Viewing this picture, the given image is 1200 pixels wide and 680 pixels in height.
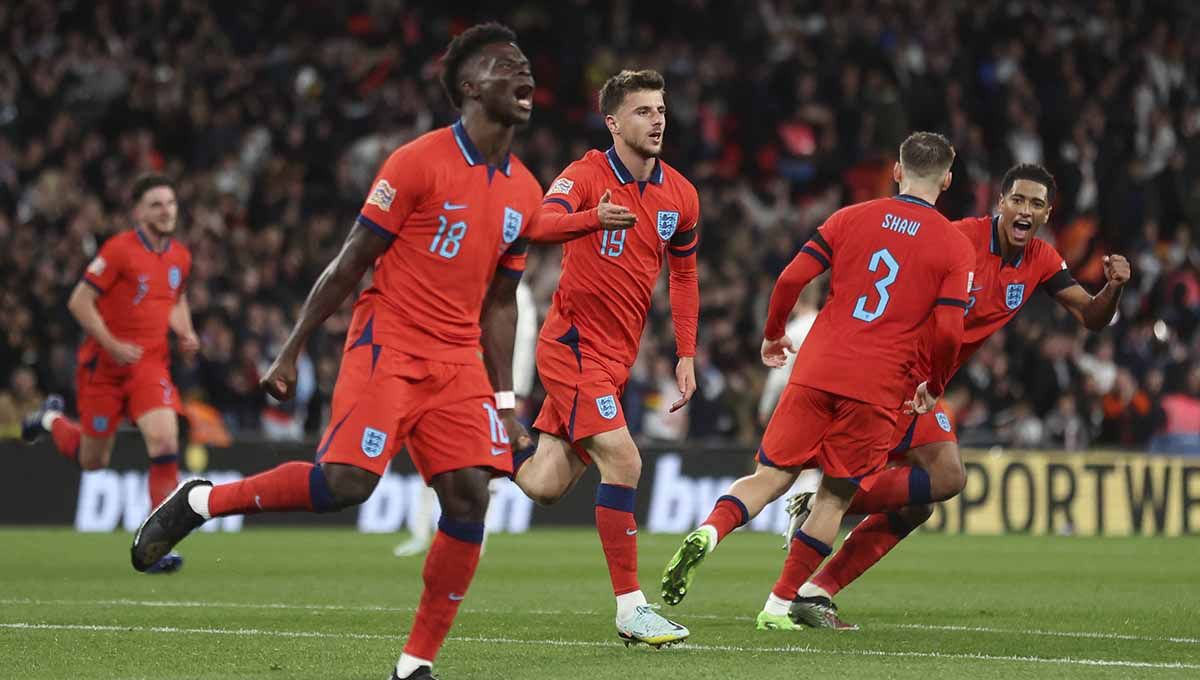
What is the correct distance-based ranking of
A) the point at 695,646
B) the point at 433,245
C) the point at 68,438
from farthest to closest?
1. the point at 68,438
2. the point at 695,646
3. the point at 433,245

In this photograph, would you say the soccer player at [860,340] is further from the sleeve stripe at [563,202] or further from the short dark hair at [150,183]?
the short dark hair at [150,183]

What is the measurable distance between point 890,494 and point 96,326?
6.06 meters

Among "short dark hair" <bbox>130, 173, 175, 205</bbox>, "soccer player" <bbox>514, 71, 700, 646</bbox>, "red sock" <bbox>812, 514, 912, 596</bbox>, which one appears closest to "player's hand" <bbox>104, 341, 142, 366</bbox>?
"short dark hair" <bbox>130, 173, 175, 205</bbox>

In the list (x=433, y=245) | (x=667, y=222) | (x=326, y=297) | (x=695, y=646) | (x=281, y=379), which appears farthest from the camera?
(x=667, y=222)

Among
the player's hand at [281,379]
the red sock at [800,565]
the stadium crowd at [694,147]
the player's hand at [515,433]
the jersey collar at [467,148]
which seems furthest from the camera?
the stadium crowd at [694,147]

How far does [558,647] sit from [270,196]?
15777 mm

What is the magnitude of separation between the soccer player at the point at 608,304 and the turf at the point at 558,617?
768 mm

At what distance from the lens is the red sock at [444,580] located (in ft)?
21.0

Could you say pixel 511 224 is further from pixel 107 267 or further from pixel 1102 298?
pixel 107 267

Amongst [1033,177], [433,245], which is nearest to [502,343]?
[433,245]

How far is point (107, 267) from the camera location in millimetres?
12844

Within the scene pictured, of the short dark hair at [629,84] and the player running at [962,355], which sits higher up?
the short dark hair at [629,84]

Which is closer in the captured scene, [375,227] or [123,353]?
[375,227]

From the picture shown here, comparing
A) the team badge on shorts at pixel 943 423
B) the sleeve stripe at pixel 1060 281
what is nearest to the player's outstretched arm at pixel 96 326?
the team badge on shorts at pixel 943 423
